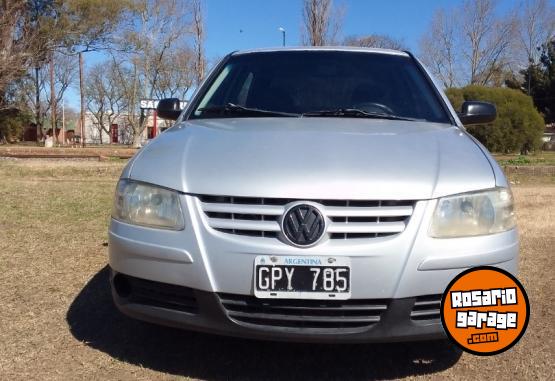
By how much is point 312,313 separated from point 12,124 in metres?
41.4

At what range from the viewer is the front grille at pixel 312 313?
2182 millimetres

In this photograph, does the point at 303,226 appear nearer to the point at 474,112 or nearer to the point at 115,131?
the point at 474,112

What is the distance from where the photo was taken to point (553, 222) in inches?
247

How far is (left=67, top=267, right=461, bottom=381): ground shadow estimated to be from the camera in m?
2.58

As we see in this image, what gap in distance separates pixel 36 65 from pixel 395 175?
21.9 m

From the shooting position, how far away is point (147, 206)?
94.5 inches

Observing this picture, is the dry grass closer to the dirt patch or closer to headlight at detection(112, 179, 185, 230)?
headlight at detection(112, 179, 185, 230)

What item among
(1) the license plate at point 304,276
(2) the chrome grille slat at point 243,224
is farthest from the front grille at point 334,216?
(1) the license plate at point 304,276

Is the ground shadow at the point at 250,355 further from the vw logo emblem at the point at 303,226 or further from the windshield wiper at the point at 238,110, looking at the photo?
the windshield wiper at the point at 238,110

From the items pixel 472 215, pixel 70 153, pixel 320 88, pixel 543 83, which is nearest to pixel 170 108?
pixel 320 88

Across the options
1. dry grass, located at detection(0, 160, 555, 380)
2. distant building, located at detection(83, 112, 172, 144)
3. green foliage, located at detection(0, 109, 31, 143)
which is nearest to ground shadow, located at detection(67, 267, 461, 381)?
dry grass, located at detection(0, 160, 555, 380)

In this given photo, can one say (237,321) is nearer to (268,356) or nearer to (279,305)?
(279,305)

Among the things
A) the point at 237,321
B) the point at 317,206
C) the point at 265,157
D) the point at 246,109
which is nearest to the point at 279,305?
the point at 237,321

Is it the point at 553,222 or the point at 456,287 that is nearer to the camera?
the point at 456,287
